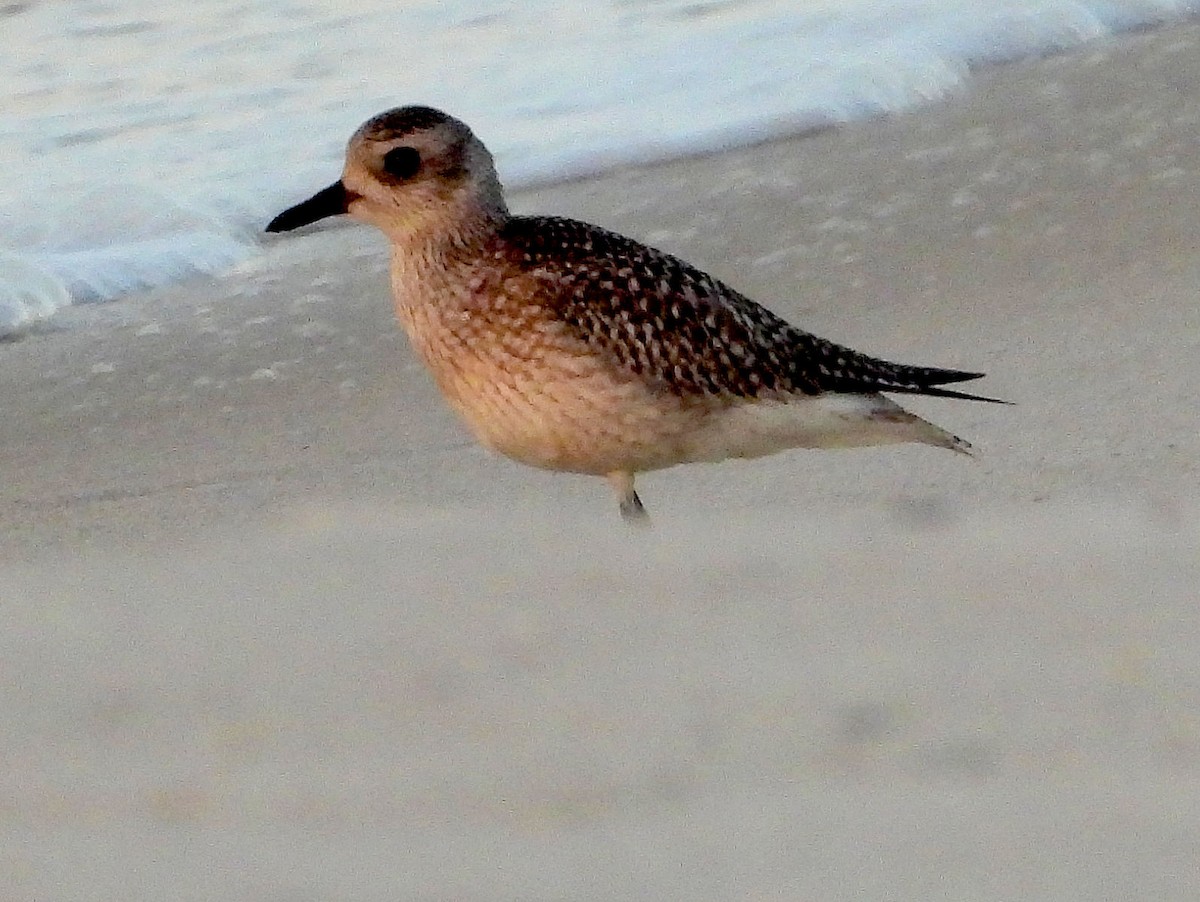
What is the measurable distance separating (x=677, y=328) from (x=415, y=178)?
654mm

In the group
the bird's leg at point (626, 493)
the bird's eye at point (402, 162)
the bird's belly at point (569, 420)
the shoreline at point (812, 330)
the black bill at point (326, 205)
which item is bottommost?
the shoreline at point (812, 330)

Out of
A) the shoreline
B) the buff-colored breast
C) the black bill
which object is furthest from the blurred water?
the buff-colored breast

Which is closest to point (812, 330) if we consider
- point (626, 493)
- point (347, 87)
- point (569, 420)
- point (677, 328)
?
point (677, 328)

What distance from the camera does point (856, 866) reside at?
8.70ft

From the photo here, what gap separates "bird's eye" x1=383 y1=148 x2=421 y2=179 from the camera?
5.14 metres

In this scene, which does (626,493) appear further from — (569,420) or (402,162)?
(402,162)

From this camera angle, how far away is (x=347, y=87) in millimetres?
8961

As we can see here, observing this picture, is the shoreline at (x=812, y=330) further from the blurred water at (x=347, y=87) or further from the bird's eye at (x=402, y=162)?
the bird's eye at (x=402, y=162)

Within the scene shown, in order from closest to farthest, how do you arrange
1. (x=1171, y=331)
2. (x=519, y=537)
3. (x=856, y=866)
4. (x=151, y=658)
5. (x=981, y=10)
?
1. (x=856, y=866)
2. (x=151, y=658)
3. (x=519, y=537)
4. (x=1171, y=331)
5. (x=981, y=10)

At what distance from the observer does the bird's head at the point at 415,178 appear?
513cm

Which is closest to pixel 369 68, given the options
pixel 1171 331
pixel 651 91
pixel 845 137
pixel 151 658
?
pixel 651 91

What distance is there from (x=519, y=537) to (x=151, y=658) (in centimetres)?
73

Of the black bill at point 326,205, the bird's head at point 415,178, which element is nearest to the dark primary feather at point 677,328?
the bird's head at point 415,178

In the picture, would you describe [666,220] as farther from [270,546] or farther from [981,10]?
[270,546]
